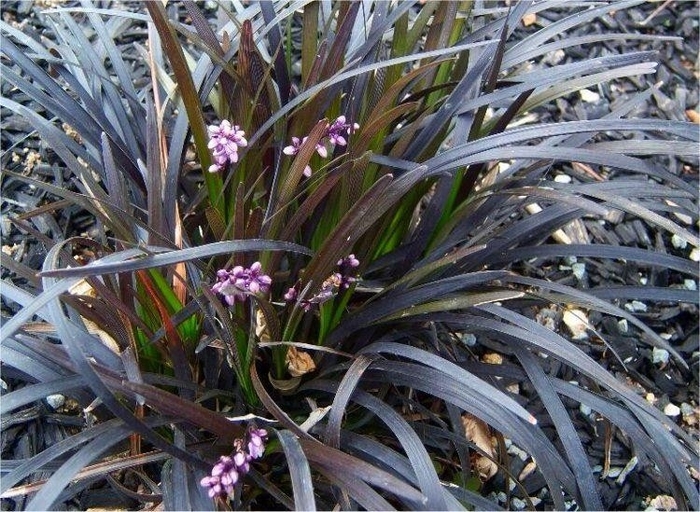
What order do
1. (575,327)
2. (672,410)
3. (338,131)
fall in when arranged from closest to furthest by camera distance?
(338,131)
(672,410)
(575,327)

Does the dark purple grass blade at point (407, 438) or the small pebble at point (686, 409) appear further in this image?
the small pebble at point (686, 409)

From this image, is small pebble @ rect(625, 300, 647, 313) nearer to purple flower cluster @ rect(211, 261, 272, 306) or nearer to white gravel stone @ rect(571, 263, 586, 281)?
white gravel stone @ rect(571, 263, 586, 281)

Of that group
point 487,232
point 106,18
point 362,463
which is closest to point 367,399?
point 362,463

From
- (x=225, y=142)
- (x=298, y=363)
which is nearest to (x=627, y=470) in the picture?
(x=298, y=363)

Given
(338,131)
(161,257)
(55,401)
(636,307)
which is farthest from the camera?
(636,307)

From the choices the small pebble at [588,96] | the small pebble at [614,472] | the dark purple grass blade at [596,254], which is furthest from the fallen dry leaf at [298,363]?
the small pebble at [588,96]

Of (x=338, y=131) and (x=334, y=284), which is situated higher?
(x=338, y=131)

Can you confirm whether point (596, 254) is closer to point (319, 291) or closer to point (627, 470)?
point (627, 470)

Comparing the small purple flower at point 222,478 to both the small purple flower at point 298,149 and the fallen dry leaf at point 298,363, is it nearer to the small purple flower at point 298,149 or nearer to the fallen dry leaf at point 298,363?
the fallen dry leaf at point 298,363
